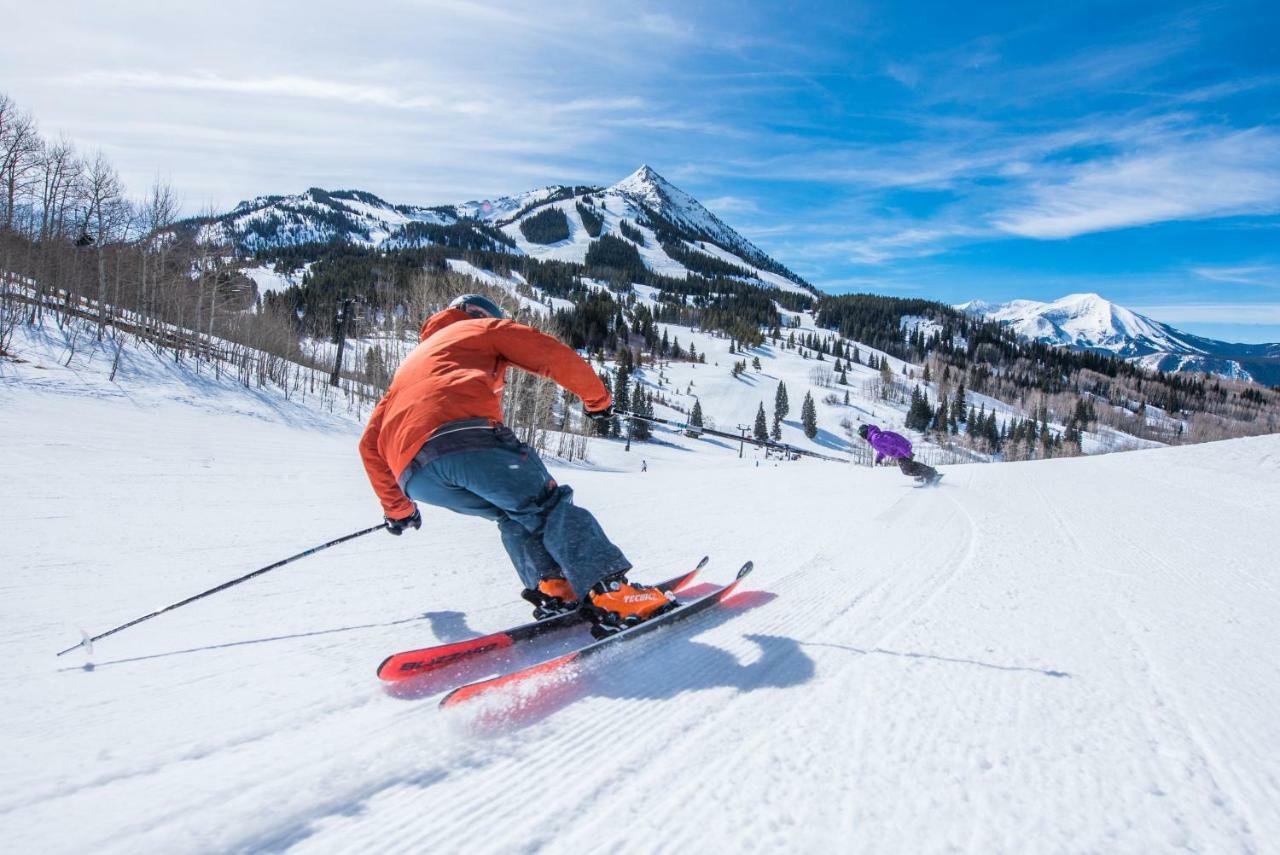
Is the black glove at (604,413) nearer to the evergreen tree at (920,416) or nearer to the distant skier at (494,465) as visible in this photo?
the distant skier at (494,465)

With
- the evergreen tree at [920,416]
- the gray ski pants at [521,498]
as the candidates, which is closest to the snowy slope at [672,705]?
the gray ski pants at [521,498]

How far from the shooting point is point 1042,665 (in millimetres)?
2475

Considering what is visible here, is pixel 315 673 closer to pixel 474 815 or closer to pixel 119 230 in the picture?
pixel 474 815

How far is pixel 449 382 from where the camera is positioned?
9.18 ft

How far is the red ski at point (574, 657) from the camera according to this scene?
221 cm

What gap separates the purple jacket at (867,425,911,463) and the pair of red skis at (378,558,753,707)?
9590 mm

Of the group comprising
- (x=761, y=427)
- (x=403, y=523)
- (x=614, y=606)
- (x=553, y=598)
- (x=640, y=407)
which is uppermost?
(x=403, y=523)

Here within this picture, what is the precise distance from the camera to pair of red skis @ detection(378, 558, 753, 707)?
2.30m

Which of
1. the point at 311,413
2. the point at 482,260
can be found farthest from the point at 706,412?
the point at 482,260

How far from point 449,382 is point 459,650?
1.25 meters

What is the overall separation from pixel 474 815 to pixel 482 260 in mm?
201220

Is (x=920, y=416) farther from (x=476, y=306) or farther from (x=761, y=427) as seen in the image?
(x=476, y=306)

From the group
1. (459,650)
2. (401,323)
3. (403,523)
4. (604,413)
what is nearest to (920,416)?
(401,323)

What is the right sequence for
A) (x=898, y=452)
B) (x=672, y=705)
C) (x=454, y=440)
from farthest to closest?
(x=898, y=452)
(x=454, y=440)
(x=672, y=705)
